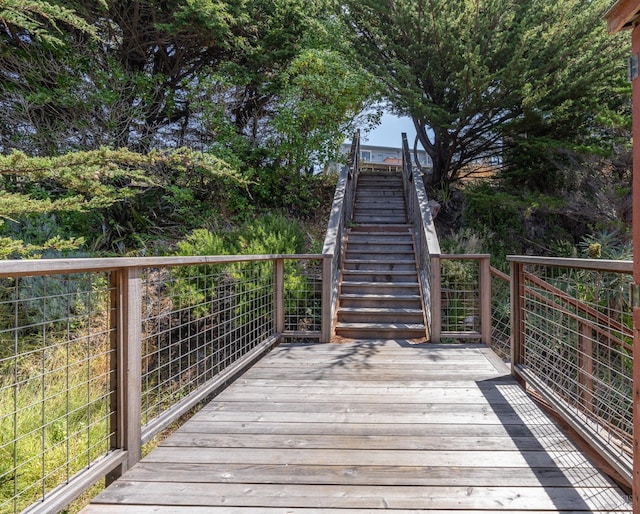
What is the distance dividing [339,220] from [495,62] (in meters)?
4.35

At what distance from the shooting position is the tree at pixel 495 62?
631 cm

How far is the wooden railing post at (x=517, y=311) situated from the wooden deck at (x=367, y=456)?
0.79ft

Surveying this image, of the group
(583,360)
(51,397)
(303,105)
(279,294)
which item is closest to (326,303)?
(279,294)

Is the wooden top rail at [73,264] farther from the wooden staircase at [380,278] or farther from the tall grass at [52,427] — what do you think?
Answer: the wooden staircase at [380,278]

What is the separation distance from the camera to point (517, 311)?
120 inches

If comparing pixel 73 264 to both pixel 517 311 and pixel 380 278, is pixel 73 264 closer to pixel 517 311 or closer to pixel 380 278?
pixel 517 311

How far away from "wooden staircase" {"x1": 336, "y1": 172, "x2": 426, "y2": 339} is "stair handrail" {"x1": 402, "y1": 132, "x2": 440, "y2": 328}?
0.14 metres

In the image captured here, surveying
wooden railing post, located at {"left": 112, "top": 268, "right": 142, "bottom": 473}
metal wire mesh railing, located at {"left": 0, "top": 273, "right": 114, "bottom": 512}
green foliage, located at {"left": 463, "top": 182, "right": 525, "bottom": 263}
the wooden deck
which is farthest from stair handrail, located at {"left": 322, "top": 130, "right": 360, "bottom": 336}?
wooden railing post, located at {"left": 112, "top": 268, "right": 142, "bottom": 473}

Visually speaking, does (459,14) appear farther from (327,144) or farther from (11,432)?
(11,432)

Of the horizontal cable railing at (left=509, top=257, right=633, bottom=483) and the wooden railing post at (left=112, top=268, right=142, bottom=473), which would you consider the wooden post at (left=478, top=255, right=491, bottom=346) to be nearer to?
the horizontal cable railing at (left=509, top=257, right=633, bottom=483)

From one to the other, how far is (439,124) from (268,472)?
6.81 meters

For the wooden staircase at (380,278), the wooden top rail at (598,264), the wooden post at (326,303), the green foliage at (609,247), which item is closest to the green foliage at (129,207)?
the wooden post at (326,303)

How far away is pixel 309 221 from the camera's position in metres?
7.68

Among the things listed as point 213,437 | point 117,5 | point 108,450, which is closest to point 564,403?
point 213,437
